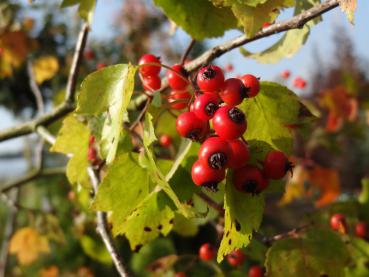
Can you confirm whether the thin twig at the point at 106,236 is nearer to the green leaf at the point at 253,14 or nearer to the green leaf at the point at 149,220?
the green leaf at the point at 149,220

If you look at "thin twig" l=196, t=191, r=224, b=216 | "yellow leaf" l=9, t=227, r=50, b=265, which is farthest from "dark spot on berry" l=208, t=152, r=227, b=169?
"yellow leaf" l=9, t=227, r=50, b=265

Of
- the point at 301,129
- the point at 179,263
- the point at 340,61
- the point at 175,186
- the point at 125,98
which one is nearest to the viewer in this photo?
the point at 125,98

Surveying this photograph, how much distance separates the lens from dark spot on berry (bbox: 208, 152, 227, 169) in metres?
0.94

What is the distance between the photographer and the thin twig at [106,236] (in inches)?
45.3

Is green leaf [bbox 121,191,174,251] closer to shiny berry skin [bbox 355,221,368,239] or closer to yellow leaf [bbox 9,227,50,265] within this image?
shiny berry skin [bbox 355,221,368,239]

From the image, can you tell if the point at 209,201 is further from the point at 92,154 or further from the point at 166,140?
the point at 166,140

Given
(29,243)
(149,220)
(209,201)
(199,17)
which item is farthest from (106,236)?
(29,243)

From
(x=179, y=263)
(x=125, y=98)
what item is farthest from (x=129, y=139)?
(x=179, y=263)

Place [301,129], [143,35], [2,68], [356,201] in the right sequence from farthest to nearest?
[143,35] → [2,68] → [356,201] → [301,129]

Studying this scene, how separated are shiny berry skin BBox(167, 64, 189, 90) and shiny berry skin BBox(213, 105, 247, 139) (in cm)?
24

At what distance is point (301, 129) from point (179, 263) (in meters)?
2.43

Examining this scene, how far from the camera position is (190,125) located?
3.36 ft

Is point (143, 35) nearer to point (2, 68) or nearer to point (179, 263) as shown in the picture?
point (2, 68)

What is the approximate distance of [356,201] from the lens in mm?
2066
